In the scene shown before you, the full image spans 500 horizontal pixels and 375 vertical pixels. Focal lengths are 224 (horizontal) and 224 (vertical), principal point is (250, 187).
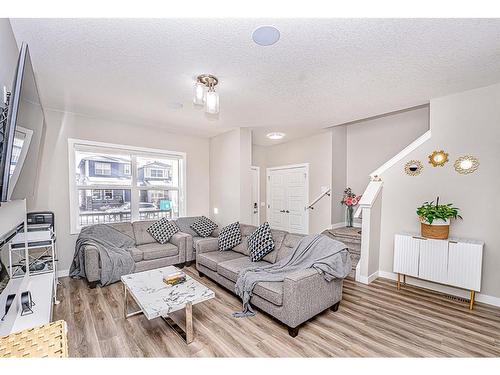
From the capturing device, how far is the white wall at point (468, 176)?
2555 mm

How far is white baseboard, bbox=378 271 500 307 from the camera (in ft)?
8.43

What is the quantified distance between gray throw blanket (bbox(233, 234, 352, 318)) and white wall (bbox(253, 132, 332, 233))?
93.8 inches

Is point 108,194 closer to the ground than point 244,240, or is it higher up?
higher up

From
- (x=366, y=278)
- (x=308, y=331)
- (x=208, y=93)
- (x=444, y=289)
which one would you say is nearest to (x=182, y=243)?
(x=308, y=331)

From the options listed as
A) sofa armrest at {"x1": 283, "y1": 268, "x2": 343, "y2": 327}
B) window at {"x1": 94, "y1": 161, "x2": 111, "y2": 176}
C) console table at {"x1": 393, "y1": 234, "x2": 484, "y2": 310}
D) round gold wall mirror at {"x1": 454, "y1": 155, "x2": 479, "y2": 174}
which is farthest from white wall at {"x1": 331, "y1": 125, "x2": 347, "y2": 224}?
window at {"x1": 94, "y1": 161, "x2": 111, "y2": 176}

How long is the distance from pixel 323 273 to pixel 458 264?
173 centimetres

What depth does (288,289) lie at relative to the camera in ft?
6.67

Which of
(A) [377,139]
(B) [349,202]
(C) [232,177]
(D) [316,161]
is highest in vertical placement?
(A) [377,139]

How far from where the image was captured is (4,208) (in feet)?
4.36

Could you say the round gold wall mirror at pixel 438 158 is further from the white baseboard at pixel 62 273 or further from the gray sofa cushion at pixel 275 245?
the white baseboard at pixel 62 273

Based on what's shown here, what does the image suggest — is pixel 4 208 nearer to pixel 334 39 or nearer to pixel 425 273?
pixel 334 39

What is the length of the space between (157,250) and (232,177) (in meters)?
1.84

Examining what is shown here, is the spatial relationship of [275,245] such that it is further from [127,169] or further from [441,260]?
[127,169]
